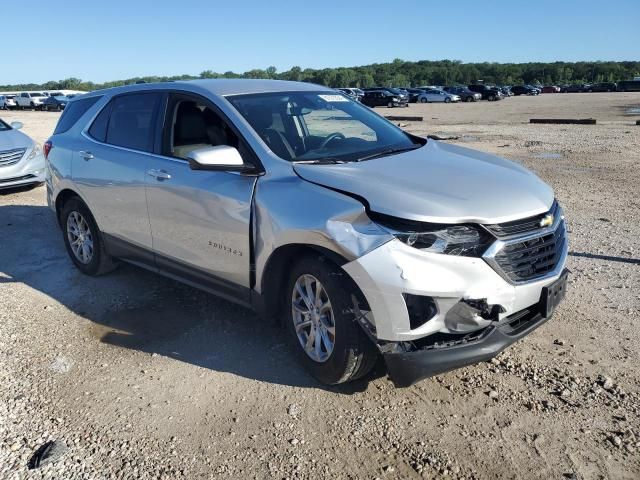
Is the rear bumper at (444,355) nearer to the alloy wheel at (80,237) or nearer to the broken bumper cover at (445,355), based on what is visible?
the broken bumper cover at (445,355)

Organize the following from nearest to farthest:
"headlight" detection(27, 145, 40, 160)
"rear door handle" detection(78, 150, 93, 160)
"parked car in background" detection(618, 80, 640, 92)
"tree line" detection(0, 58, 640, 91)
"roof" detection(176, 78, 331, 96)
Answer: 1. "roof" detection(176, 78, 331, 96)
2. "rear door handle" detection(78, 150, 93, 160)
3. "headlight" detection(27, 145, 40, 160)
4. "parked car in background" detection(618, 80, 640, 92)
5. "tree line" detection(0, 58, 640, 91)

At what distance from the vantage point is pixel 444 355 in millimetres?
3152

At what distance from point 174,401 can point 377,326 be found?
142cm

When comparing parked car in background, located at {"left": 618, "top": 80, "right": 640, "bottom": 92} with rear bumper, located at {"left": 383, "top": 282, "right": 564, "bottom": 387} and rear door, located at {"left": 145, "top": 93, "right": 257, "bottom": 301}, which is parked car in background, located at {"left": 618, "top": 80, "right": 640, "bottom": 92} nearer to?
rear door, located at {"left": 145, "top": 93, "right": 257, "bottom": 301}

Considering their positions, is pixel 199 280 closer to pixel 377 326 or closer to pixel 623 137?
pixel 377 326

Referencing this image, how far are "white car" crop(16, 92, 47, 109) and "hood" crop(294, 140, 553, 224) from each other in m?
65.2

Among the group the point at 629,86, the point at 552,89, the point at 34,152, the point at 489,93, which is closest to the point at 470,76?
the point at 552,89

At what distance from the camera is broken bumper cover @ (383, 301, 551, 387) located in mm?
3141

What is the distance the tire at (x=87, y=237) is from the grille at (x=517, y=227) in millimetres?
3852

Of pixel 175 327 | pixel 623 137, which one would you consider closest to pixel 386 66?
pixel 623 137

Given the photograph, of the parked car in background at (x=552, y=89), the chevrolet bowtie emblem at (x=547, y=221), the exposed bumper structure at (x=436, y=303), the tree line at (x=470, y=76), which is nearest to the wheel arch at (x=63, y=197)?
the exposed bumper structure at (x=436, y=303)

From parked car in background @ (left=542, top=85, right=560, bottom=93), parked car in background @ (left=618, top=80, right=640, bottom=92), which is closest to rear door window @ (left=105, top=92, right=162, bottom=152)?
parked car in background @ (left=618, top=80, right=640, bottom=92)

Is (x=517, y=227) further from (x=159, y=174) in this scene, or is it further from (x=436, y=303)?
(x=159, y=174)

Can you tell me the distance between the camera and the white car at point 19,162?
32.3 ft
